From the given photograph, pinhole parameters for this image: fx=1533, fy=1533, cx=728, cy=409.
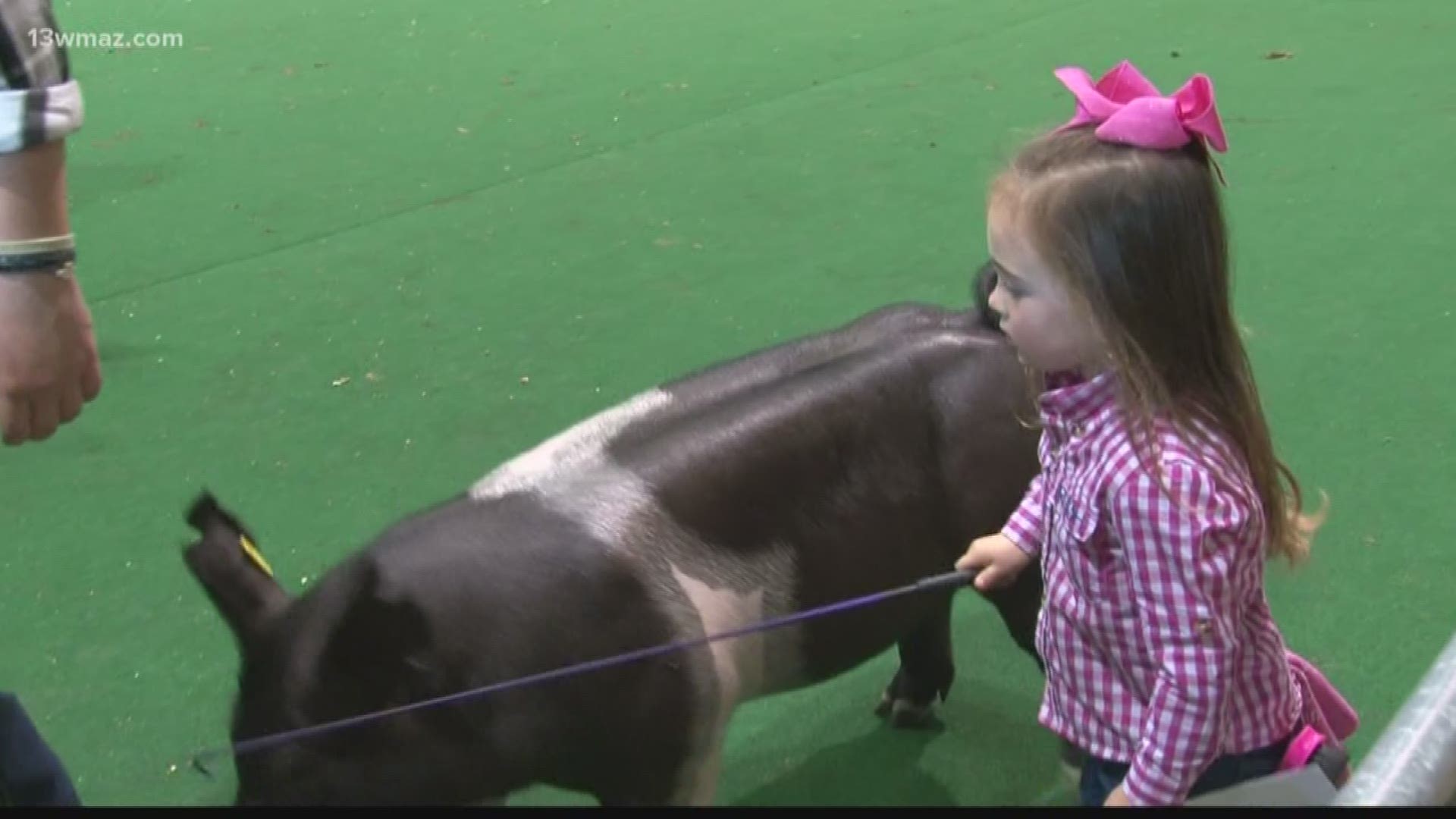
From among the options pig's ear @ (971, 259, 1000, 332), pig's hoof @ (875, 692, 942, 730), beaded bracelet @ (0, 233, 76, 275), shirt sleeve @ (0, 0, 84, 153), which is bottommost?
pig's hoof @ (875, 692, 942, 730)

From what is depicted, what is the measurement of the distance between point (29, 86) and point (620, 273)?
2737 millimetres

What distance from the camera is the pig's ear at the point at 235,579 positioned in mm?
1705

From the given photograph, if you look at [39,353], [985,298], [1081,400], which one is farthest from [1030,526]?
[39,353]

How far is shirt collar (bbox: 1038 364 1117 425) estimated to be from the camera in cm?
147

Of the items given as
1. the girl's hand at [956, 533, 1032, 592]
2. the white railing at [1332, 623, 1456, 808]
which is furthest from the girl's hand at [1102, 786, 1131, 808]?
the white railing at [1332, 623, 1456, 808]

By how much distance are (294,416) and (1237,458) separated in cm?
236

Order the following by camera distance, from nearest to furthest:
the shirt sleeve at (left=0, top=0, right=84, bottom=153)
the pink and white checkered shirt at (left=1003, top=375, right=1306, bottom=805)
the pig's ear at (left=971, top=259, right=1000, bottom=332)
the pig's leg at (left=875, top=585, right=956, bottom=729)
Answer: the shirt sleeve at (left=0, top=0, right=84, bottom=153), the pink and white checkered shirt at (left=1003, top=375, right=1306, bottom=805), the pig's ear at (left=971, top=259, right=1000, bottom=332), the pig's leg at (left=875, top=585, right=956, bottom=729)

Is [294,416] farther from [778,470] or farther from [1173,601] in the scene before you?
[1173,601]

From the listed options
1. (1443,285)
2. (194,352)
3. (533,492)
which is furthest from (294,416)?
(1443,285)

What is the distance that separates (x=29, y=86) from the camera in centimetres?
131

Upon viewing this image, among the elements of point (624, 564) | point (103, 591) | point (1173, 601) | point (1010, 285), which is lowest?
point (103, 591)

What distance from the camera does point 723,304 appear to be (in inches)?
149

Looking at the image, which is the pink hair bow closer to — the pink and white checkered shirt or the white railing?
the pink and white checkered shirt

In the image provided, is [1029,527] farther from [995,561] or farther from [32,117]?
[32,117]
